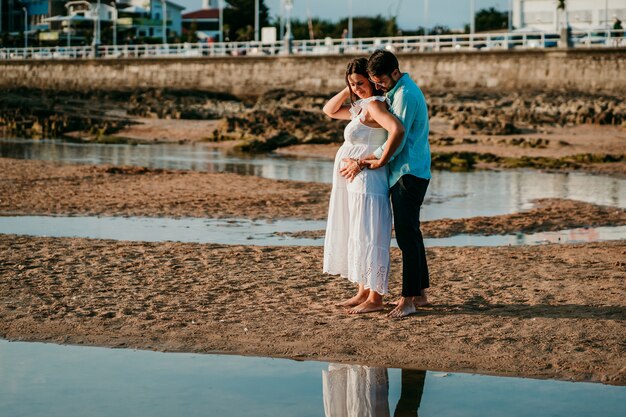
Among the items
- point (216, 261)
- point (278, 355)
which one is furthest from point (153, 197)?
point (278, 355)

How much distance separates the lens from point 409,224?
683cm

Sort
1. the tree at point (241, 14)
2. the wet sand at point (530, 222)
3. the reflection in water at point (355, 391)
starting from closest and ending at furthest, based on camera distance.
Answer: the reflection in water at point (355, 391) < the wet sand at point (530, 222) < the tree at point (241, 14)

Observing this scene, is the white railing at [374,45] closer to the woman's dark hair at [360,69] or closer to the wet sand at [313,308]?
the wet sand at [313,308]

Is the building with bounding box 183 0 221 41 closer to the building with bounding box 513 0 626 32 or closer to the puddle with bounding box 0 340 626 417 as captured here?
the building with bounding box 513 0 626 32

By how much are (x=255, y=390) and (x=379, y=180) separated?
202 cm

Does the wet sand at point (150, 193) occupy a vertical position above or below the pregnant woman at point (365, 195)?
below

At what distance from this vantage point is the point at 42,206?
1392cm

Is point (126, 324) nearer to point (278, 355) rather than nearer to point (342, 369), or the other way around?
point (278, 355)

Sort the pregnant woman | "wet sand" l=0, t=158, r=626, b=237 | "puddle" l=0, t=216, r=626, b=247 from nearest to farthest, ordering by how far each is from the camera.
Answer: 1. the pregnant woman
2. "puddle" l=0, t=216, r=626, b=247
3. "wet sand" l=0, t=158, r=626, b=237

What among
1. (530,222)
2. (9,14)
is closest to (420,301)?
(530,222)

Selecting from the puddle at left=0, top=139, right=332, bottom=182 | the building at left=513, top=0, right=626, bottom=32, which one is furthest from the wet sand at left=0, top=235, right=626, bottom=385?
the building at left=513, top=0, right=626, bottom=32

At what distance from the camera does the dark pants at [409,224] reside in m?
6.78

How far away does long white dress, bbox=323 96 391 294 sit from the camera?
6.86 metres

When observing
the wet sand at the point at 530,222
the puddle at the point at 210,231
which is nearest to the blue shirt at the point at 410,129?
the puddle at the point at 210,231
